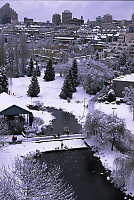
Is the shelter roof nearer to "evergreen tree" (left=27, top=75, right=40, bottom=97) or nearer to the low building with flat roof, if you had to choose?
"evergreen tree" (left=27, top=75, right=40, bottom=97)

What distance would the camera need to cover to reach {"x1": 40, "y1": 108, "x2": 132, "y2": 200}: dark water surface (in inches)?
618

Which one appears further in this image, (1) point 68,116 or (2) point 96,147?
(1) point 68,116

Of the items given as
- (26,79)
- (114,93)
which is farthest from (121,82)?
(26,79)

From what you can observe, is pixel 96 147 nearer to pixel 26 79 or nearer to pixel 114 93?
pixel 114 93

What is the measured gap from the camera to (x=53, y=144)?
2184cm

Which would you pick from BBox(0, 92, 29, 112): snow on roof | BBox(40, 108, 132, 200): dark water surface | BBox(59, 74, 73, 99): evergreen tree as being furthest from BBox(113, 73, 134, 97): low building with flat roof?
BBox(40, 108, 132, 200): dark water surface

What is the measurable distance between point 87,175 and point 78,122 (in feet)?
34.1

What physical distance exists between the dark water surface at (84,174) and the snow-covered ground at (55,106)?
1.01 meters

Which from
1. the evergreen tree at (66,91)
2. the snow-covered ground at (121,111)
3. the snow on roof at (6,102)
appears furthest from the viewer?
the evergreen tree at (66,91)

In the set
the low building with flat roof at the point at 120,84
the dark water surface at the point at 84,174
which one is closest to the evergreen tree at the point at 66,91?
the low building with flat roof at the point at 120,84

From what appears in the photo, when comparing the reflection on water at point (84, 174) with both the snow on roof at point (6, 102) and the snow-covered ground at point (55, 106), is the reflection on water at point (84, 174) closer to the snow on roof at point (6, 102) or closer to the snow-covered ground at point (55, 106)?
the snow-covered ground at point (55, 106)

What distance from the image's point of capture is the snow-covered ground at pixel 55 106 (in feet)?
65.9

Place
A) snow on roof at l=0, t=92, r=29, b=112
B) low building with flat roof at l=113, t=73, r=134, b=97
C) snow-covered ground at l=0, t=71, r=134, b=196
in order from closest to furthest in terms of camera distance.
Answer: snow-covered ground at l=0, t=71, r=134, b=196 < snow on roof at l=0, t=92, r=29, b=112 < low building with flat roof at l=113, t=73, r=134, b=97

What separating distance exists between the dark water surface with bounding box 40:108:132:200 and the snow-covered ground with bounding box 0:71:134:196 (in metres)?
1.01
